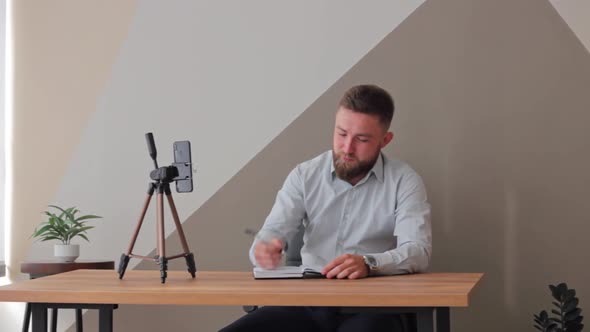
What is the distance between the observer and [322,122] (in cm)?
375

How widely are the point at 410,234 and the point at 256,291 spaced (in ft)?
2.50

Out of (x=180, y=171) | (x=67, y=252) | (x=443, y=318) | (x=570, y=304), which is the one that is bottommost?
(x=570, y=304)

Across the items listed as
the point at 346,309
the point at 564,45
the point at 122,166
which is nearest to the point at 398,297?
→ the point at 346,309

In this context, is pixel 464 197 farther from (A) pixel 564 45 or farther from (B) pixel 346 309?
(B) pixel 346 309

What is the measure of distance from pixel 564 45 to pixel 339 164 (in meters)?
1.29

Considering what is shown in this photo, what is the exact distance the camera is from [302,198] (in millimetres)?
2957

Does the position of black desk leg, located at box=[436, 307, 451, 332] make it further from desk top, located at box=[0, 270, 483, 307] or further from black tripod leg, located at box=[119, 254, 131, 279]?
black tripod leg, located at box=[119, 254, 131, 279]

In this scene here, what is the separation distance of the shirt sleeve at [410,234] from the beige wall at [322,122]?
2.72 feet

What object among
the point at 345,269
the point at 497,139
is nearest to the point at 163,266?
the point at 345,269

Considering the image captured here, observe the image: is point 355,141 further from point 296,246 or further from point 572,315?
point 572,315

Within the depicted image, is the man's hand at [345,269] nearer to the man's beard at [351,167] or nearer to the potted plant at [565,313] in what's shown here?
the man's beard at [351,167]

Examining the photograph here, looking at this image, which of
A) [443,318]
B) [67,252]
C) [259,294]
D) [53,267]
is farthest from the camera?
[67,252]

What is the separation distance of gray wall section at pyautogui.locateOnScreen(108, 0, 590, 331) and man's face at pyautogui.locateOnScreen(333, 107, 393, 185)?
32.2 inches

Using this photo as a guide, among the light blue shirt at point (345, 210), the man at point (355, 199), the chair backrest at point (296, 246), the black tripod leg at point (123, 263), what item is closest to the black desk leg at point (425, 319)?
the man at point (355, 199)
